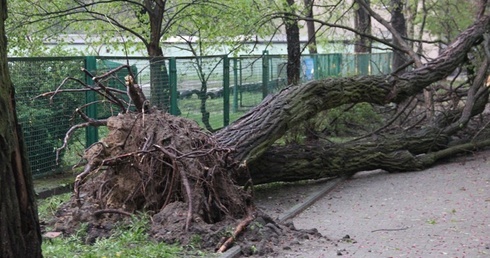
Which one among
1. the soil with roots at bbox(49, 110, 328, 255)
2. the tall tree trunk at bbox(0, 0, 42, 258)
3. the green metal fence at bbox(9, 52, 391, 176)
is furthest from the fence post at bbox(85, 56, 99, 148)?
the tall tree trunk at bbox(0, 0, 42, 258)

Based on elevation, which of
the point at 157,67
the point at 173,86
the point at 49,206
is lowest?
the point at 49,206

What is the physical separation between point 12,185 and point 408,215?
19.8 feet

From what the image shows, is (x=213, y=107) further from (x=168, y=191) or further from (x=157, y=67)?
(x=168, y=191)

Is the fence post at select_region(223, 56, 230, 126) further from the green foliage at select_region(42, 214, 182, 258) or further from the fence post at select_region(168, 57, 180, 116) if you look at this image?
the green foliage at select_region(42, 214, 182, 258)

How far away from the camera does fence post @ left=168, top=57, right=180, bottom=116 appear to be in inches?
589

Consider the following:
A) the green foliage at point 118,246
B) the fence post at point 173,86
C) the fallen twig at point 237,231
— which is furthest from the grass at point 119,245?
the fence post at point 173,86

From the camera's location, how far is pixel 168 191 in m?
8.38

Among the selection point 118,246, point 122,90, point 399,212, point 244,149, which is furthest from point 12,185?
point 122,90

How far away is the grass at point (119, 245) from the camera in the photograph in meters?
6.74

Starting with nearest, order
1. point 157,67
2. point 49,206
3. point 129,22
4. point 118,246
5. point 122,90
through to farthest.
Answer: point 118,246 → point 49,206 → point 122,90 → point 157,67 → point 129,22

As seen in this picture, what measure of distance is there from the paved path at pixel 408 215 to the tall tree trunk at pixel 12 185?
298cm

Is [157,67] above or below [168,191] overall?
above

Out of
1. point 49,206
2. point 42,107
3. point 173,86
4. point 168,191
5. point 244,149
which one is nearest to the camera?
point 168,191

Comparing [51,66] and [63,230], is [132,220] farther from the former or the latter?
[51,66]
